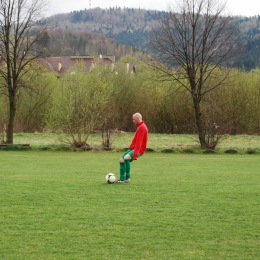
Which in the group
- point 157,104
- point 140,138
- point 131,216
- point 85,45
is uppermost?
point 85,45

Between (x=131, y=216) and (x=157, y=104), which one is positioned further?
(x=157, y=104)

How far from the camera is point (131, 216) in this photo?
757 centimetres

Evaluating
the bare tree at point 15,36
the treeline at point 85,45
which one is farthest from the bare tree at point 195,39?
the treeline at point 85,45

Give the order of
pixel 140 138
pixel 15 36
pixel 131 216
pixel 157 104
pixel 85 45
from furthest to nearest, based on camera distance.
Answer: pixel 85 45, pixel 157 104, pixel 15 36, pixel 140 138, pixel 131 216

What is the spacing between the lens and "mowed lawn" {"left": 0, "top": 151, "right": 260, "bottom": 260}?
5.76 metres

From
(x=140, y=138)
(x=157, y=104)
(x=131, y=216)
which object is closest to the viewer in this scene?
(x=131, y=216)

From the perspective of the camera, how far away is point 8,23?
24469 mm

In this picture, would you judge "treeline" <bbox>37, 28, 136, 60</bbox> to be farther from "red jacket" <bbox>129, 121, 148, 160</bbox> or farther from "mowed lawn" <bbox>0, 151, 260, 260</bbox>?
"red jacket" <bbox>129, 121, 148, 160</bbox>

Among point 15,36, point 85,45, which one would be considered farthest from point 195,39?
point 85,45

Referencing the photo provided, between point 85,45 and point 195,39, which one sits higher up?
point 85,45

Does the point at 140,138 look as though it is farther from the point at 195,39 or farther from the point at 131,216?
the point at 195,39

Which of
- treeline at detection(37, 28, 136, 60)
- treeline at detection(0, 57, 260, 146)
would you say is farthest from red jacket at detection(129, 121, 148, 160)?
treeline at detection(37, 28, 136, 60)

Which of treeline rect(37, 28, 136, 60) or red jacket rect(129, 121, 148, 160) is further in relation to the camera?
treeline rect(37, 28, 136, 60)

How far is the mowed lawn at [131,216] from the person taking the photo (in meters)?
5.76
